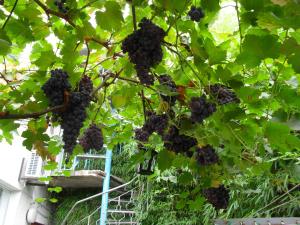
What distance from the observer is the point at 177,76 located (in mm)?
1456

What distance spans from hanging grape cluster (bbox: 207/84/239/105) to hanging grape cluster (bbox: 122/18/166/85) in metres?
0.27

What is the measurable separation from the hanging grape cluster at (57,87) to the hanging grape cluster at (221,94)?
1.57 ft

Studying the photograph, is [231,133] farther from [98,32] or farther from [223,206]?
[98,32]

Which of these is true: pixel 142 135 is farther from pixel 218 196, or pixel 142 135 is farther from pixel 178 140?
pixel 218 196

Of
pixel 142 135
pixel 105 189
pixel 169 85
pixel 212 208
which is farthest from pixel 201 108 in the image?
pixel 105 189

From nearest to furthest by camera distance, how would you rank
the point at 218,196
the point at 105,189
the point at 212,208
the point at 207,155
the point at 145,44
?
the point at 145,44 → the point at 207,155 → the point at 218,196 → the point at 212,208 → the point at 105,189

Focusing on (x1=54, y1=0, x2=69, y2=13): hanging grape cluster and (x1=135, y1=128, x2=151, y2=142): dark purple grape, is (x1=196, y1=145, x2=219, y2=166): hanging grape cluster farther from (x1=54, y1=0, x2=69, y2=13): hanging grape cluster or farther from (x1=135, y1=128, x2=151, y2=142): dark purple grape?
(x1=54, y1=0, x2=69, y2=13): hanging grape cluster

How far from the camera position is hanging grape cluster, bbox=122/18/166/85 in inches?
40.9

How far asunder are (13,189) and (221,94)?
16.9ft

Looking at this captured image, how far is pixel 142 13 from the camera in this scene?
1.36 meters

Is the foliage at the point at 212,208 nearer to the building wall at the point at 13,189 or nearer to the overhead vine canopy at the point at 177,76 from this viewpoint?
the overhead vine canopy at the point at 177,76

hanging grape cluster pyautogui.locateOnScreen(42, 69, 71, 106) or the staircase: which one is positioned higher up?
the staircase

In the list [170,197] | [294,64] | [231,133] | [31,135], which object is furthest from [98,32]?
[170,197]

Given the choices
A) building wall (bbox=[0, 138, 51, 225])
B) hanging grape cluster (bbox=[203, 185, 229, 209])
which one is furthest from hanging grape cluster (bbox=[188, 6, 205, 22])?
building wall (bbox=[0, 138, 51, 225])
